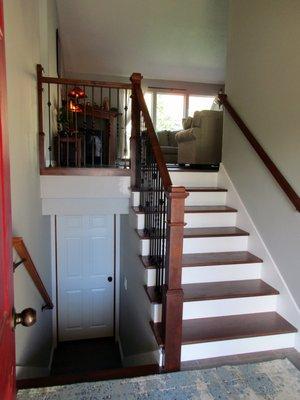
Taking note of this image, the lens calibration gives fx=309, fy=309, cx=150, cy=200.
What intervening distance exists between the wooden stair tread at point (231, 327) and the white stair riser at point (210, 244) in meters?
0.61

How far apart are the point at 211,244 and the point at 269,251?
0.49 meters

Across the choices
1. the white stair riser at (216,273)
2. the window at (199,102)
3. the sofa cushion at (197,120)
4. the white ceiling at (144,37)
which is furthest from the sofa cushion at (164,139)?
the white stair riser at (216,273)

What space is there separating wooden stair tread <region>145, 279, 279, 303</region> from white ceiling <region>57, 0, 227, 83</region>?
13.7 ft

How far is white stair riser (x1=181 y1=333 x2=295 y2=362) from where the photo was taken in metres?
2.09

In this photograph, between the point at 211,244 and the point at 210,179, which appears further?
the point at 210,179

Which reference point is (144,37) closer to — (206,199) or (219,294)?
(206,199)

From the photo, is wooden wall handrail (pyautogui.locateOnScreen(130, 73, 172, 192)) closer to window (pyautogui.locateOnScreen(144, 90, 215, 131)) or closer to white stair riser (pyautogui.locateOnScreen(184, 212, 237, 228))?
white stair riser (pyautogui.locateOnScreen(184, 212, 237, 228))

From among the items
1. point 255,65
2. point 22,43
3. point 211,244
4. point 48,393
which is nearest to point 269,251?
point 211,244

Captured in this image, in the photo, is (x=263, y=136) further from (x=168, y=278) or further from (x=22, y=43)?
(x=22, y=43)

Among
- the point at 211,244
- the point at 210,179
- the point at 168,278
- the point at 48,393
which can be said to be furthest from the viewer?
the point at 210,179

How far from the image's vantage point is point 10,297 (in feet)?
3.47

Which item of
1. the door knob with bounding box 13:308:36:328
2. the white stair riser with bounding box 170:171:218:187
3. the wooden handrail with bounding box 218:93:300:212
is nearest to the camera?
the door knob with bounding box 13:308:36:328

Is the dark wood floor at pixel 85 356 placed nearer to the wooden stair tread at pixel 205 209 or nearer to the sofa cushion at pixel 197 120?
the wooden stair tread at pixel 205 209

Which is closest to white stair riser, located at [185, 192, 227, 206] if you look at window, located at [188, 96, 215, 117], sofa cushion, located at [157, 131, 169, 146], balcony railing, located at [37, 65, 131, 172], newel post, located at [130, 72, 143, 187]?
newel post, located at [130, 72, 143, 187]
